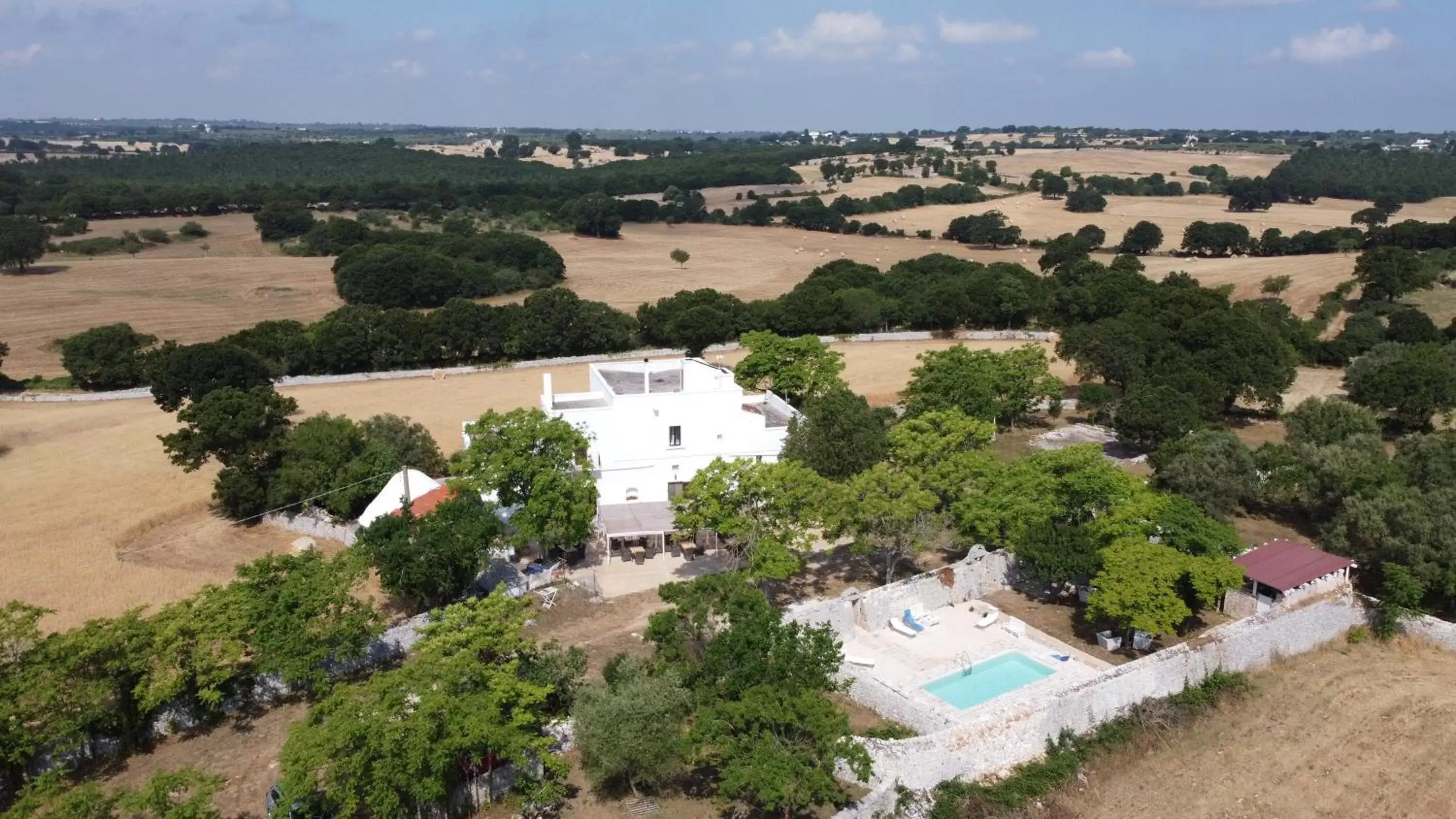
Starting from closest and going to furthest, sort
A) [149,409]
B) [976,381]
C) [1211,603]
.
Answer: [1211,603] < [976,381] < [149,409]

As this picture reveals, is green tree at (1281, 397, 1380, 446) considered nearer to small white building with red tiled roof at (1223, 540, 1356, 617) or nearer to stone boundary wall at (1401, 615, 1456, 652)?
small white building with red tiled roof at (1223, 540, 1356, 617)

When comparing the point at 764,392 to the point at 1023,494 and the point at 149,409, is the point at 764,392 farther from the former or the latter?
the point at 149,409

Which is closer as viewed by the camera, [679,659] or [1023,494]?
[679,659]

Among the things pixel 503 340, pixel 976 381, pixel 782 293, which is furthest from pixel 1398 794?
pixel 782 293

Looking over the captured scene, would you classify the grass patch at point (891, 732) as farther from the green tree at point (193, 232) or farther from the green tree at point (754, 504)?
the green tree at point (193, 232)

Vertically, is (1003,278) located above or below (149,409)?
above

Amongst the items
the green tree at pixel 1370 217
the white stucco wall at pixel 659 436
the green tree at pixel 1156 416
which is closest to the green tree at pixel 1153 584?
the white stucco wall at pixel 659 436
